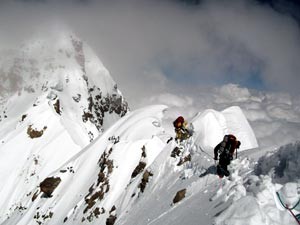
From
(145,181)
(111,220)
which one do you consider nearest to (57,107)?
(111,220)

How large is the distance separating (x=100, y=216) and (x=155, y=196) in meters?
11.4

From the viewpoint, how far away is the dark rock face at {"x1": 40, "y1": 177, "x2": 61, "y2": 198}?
1991 inches

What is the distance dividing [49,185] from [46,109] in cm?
6555

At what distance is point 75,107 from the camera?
483 ft

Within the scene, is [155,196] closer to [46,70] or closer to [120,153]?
[120,153]

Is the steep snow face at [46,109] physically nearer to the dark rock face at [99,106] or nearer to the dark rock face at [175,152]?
the dark rock face at [99,106]

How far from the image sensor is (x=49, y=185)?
50.8 m

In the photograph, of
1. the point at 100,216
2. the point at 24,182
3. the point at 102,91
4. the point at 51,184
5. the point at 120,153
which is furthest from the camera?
the point at 102,91

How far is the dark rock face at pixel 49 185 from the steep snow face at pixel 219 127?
1048 inches

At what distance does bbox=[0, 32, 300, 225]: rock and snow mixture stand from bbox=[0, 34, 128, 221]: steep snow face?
44 cm

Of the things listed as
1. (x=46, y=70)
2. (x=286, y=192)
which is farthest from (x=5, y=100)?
(x=286, y=192)

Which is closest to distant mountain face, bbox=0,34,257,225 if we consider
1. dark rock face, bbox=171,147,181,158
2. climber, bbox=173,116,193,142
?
dark rock face, bbox=171,147,181,158

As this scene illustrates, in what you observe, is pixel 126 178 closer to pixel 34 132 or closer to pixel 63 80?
pixel 34 132

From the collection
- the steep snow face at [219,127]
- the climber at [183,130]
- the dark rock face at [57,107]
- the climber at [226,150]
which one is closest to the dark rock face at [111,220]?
the climber at [183,130]
